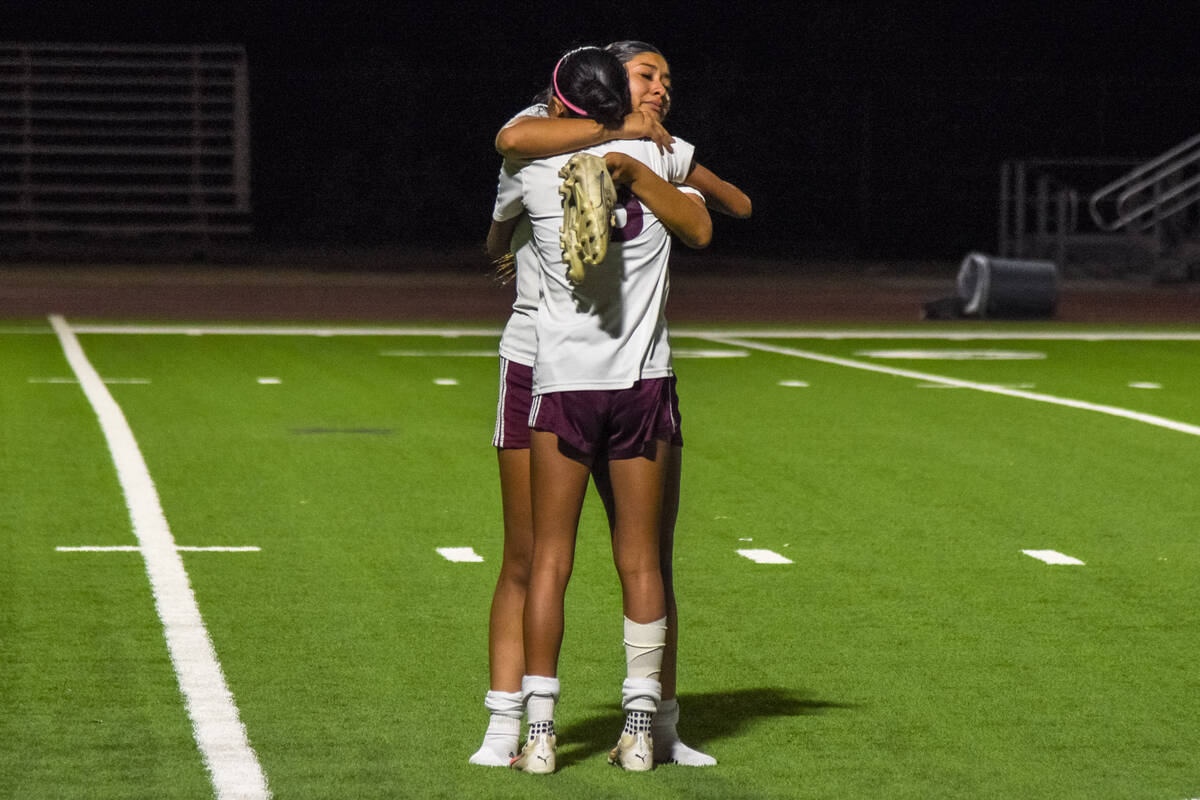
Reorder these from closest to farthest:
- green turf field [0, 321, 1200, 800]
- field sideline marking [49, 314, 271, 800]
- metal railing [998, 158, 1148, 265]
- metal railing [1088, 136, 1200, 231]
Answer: field sideline marking [49, 314, 271, 800] < green turf field [0, 321, 1200, 800] < metal railing [1088, 136, 1200, 231] < metal railing [998, 158, 1148, 265]

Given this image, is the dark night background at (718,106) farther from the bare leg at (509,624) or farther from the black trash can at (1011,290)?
the bare leg at (509,624)

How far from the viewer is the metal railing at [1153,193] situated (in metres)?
30.4

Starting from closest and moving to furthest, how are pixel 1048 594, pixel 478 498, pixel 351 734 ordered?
pixel 351 734
pixel 1048 594
pixel 478 498

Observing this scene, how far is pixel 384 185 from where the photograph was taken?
36844 mm

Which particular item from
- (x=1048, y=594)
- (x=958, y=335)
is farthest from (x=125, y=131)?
(x=1048, y=594)

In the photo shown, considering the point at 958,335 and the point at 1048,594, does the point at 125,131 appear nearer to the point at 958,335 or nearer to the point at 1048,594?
the point at 958,335

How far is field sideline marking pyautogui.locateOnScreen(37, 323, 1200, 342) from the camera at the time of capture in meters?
21.1

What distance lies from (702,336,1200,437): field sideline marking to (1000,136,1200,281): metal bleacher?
11.5 m

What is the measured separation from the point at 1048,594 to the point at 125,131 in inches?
1331

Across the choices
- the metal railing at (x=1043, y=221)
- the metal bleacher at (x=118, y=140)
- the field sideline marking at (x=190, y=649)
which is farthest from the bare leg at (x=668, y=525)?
the metal bleacher at (x=118, y=140)

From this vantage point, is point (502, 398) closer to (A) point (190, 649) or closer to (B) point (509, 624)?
(B) point (509, 624)

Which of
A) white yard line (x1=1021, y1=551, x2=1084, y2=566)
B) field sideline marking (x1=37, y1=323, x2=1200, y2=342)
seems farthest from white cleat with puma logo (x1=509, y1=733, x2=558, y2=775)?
field sideline marking (x1=37, y1=323, x2=1200, y2=342)

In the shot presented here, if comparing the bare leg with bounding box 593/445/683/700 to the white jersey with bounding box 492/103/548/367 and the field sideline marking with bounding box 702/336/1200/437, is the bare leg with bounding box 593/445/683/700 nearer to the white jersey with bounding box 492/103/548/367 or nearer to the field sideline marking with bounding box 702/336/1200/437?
the white jersey with bounding box 492/103/548/367

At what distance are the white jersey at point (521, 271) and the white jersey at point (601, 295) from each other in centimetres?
3
